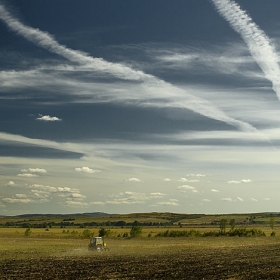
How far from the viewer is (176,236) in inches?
5143

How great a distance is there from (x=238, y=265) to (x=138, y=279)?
13.8m

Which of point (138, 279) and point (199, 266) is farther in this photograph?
point (199, 266)

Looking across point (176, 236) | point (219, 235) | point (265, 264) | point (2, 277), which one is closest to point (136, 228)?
point (176, 236)

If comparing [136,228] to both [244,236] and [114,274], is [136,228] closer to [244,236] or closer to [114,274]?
[244,236]

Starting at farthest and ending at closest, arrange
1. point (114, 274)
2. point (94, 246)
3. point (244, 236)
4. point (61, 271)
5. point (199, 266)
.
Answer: point (244, 236), point (94, 246), point (199, 266), point (61, 271), point (114, 274)

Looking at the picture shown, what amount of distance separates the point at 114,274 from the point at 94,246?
32.3m

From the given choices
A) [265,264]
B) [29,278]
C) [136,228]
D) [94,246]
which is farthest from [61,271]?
[136,228]

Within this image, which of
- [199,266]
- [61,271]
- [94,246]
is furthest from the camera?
[94,246]

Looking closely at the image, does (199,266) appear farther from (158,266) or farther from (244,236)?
(244,236)

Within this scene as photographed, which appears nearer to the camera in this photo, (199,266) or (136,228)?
(199,266)

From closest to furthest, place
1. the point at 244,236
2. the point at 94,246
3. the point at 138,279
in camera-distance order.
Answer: the point at 138,279 < the point at 94,246 < the point at 244,236

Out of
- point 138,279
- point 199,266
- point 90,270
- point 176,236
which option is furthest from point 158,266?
point 176,236

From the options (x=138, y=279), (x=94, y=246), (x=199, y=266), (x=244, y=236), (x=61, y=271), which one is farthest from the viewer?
(x=244, y=236)

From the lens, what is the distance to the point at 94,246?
66438 millimetres
